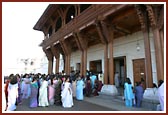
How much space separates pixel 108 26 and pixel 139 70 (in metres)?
3.59

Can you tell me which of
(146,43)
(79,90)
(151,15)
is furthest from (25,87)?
(151,15)

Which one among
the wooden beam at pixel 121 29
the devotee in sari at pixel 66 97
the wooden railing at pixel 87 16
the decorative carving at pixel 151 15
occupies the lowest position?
the devotee in sari at pixel 66 97

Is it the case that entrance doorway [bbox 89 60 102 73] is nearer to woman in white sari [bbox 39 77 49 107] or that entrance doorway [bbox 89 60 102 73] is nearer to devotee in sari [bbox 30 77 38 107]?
woman in white sari [bbox 39 77 49 107]

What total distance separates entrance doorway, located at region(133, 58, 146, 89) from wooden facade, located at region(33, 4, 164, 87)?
1.90 metres

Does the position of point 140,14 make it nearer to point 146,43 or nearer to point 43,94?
point 146,43

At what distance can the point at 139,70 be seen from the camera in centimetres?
1077

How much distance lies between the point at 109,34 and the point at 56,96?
15.1ft

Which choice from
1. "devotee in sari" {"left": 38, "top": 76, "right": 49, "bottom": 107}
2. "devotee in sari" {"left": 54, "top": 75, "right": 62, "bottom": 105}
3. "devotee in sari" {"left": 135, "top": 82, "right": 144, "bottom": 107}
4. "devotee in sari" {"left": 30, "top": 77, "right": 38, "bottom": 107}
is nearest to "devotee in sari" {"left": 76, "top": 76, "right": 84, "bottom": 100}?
"devotee in sari" {"left": 54, "top": 75, "right": 62, "bottom": 105}

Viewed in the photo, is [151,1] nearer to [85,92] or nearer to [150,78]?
[150,78]

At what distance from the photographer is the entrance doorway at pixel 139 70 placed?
10461mm

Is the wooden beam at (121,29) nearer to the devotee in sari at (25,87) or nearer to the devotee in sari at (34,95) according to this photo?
the devotee in sari at (34,95)

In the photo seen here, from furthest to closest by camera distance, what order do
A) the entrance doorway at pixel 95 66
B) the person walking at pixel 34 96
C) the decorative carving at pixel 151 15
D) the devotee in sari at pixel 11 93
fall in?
the entrance doorway at pixel 95 66
the person walking at pixel 34 96
the decorative carving at pixel 151 15
the devotee in sari at pixel 11 93

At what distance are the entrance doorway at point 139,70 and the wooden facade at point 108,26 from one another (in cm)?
190

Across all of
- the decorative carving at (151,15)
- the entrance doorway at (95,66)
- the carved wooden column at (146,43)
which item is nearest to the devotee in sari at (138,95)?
the carved wooden column at (146,43)
